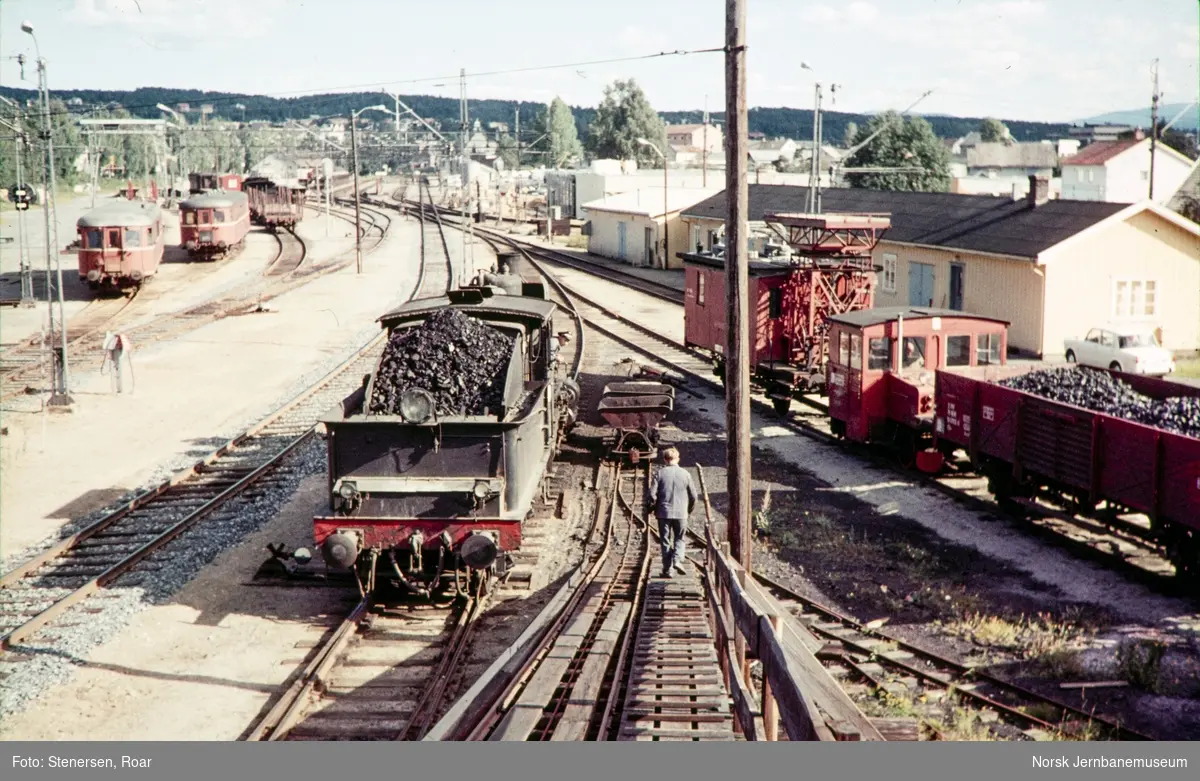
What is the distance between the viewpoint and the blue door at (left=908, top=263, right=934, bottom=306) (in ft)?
111

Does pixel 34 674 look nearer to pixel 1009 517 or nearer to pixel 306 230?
pixel 1009 517

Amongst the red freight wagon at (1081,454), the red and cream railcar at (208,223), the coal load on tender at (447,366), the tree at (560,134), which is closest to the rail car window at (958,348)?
the red freight wagon at (1081,454)

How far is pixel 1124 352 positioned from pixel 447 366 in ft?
68.6

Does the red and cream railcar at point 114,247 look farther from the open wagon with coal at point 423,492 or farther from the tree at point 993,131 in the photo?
the tree at point 993,131

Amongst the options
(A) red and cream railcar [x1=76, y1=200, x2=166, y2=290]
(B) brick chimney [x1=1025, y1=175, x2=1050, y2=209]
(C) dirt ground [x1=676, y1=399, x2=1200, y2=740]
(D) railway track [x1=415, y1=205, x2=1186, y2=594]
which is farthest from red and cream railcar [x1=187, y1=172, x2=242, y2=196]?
(C) dirt ground [x1=676, y1=399, x2=1200, y2=740]

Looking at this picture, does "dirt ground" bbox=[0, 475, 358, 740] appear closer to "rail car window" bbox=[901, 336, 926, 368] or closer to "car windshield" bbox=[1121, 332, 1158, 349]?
"rail car window" bbox=[901, 336, 926, 368]

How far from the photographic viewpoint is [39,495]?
1698 cm

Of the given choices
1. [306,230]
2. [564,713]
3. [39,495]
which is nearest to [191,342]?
[39,495]

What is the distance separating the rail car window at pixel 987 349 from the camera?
19.1 meters

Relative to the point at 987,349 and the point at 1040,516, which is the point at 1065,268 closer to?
the point at 987,349

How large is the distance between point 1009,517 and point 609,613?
25.7 feet

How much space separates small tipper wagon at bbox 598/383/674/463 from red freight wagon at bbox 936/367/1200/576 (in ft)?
15.2

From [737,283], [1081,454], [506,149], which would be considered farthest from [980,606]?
[506,149]

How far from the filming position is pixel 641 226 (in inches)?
2136
